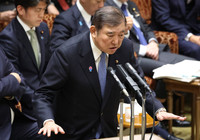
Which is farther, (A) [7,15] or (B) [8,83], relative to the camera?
(A) [7,15]

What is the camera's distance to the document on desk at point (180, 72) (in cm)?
380

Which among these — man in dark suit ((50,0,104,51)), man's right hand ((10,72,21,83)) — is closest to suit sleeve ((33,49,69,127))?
man's right hand ((10,72,21,83))

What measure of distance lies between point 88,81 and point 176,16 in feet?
10.9

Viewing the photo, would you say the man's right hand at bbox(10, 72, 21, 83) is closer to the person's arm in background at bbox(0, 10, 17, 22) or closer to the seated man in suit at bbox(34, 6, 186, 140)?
the seated man in suit at bbox(34, 6, 186, 140)

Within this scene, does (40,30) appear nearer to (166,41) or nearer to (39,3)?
(39,3)

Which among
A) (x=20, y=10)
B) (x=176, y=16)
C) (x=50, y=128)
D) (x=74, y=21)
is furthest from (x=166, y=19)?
(x=50, y=128)

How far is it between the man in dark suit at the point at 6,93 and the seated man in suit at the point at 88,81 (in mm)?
405

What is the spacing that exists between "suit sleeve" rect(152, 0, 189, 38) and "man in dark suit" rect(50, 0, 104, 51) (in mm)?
1818

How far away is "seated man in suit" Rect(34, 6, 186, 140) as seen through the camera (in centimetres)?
251

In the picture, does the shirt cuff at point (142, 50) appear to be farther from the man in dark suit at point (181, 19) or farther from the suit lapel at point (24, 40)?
the suit lapel at point (24, 40)

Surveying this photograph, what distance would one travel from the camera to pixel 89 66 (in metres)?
2.64

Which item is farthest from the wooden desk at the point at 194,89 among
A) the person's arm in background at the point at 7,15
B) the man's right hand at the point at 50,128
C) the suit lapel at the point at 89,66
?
the man's right hand at the point at 50,128

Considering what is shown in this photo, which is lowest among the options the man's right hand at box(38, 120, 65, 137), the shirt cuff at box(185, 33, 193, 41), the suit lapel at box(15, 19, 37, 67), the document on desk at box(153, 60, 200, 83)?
the document on desk at box(153, 60, 200, 83)

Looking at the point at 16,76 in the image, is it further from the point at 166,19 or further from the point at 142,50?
the point at 166,19
